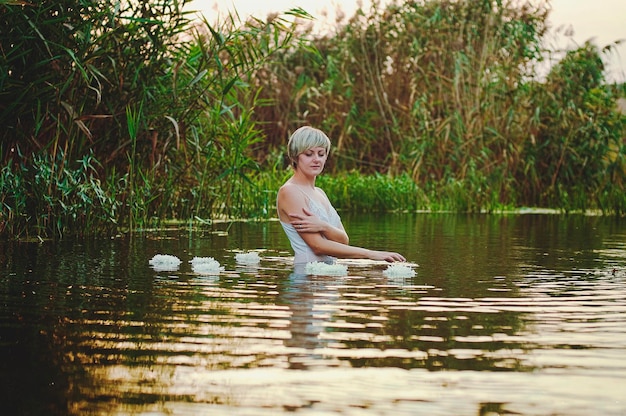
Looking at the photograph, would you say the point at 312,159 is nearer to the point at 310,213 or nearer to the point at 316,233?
the point at 310,213

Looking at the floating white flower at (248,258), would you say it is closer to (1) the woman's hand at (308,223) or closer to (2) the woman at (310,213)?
(2) the woman at (310,213)

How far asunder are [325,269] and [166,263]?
1.06m

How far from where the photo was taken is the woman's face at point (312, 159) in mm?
6707

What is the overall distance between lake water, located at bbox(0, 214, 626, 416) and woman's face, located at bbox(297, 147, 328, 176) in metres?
0.65

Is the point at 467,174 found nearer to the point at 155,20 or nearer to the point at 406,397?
the point at 155,20

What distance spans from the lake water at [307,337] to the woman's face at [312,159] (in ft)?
2.15

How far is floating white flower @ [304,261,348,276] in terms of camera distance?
252 inches

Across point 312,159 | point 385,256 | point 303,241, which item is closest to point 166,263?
point 303,241

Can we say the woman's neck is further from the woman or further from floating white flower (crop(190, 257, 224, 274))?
floating white flower (crop(190, 257, 224, 274))

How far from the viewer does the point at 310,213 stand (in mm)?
6797

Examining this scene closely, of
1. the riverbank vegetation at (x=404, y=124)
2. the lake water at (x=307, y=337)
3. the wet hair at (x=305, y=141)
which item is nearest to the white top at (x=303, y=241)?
the lake water at (x=307, y=337)

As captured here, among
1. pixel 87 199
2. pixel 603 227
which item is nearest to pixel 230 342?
pixel 87 199

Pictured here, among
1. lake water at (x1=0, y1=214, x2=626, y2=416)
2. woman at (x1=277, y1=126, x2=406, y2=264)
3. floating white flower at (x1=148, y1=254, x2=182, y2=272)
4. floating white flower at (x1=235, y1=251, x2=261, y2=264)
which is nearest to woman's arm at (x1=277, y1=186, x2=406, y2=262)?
woman at (x1=277, y1=126, x2=406, y2=264)

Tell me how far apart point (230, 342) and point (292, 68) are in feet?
51.5
